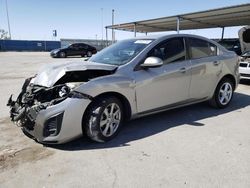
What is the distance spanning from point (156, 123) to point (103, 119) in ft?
4.40

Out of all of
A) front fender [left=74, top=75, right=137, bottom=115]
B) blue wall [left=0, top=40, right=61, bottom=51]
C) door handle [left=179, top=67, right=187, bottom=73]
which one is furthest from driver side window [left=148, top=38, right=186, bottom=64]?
blue wall [left=0, top=40, right=61, bottom=51]

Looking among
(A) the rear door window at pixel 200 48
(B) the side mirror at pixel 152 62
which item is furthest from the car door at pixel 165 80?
(A) the rear door window at pixel 200 48

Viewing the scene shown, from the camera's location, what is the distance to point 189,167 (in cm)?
329

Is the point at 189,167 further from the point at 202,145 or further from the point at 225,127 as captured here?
the point at 225,127

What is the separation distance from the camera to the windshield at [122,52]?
454 centimetres

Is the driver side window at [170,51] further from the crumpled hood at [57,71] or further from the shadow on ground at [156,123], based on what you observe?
the shadow on ground at [156,123]

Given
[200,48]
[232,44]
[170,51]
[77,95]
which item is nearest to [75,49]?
[232,44]

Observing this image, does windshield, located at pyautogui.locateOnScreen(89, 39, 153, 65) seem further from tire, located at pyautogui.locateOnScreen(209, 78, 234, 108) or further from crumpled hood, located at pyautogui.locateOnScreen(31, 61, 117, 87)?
tire, located at pyautogui.locateOnScreen(209, 78, 234, 108)

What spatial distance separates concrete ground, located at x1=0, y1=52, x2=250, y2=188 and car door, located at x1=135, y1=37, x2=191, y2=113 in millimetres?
461

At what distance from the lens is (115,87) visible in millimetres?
3988

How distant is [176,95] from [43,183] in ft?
9.45

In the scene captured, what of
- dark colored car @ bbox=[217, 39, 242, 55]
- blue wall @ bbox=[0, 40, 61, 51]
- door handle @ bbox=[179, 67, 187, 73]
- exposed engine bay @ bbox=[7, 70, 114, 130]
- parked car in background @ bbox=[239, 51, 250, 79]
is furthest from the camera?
blue wall @ bbox=[0, 40, 61, 51]

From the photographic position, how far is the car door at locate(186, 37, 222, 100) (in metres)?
5.22

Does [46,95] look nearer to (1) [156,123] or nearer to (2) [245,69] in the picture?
(1) [156,123]
